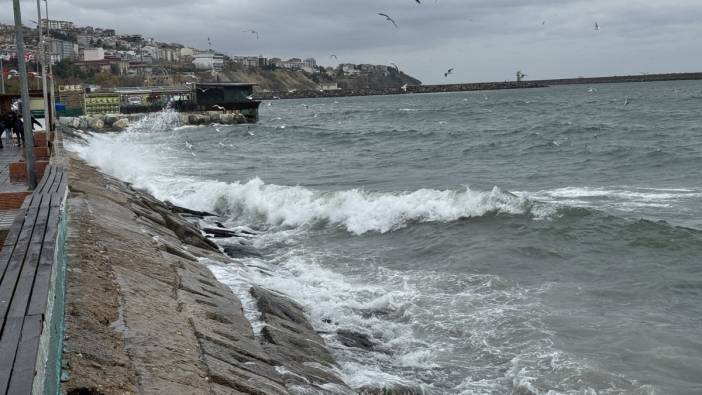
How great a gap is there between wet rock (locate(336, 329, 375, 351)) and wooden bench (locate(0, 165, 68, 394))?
3.65 metres

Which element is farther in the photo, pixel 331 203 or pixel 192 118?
pixel 192 118

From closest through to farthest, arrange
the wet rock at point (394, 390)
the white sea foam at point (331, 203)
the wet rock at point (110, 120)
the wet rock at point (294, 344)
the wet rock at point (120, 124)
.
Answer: the wet rock at point (294, 344) < the wet rock at point (394, 390) < the white sea foam at point (331, 203) < the wet rock at point (120, 124) < the wet rock at point (110, 120)

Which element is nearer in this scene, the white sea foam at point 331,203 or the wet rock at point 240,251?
the wet rock at point 240,251

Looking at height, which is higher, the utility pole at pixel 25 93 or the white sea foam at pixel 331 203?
the utility pole at pixel 25 93

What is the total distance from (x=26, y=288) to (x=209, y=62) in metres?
193

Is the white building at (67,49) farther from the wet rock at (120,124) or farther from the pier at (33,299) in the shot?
the pier at (33,299)

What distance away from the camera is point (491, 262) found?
13180 mm

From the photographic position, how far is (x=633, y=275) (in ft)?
39.1

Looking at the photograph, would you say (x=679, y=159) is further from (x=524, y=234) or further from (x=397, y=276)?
(x=397, y=276)

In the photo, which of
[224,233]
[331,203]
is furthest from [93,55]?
[224,233]

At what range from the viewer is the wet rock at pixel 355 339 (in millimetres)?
8541

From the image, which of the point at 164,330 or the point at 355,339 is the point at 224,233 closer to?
the point at 355,339

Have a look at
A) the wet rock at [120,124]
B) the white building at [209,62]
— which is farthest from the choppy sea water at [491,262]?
the white building at [209,62]

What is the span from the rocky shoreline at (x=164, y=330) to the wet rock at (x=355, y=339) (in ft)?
1.36
